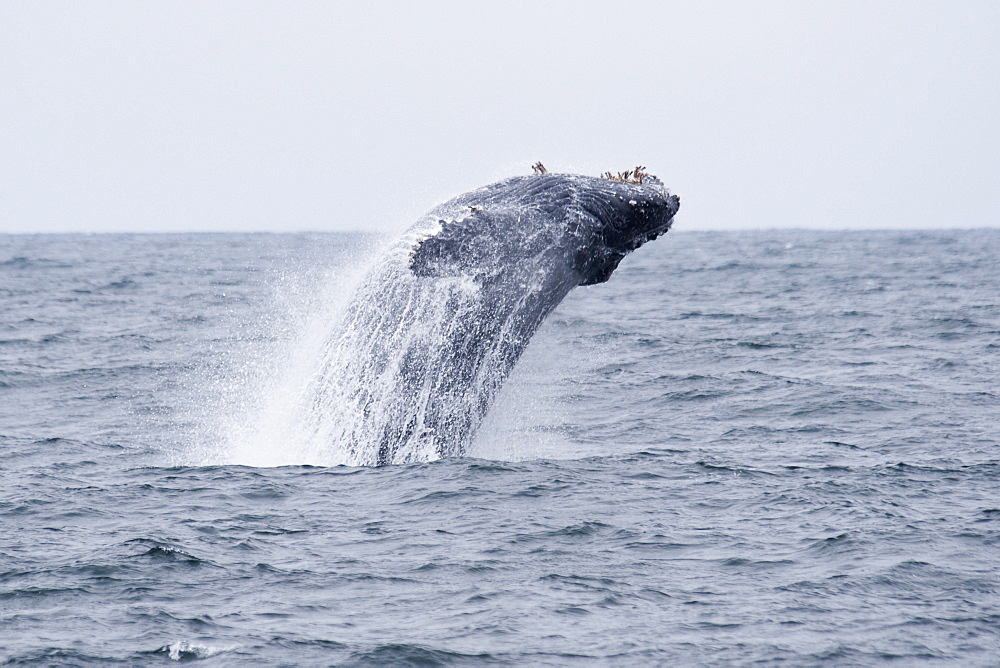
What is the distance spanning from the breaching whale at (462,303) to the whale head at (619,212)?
0.04ft

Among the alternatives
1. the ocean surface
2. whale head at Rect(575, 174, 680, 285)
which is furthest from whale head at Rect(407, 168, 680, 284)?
the ocean surface

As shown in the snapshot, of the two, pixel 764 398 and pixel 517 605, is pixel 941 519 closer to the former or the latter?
pixel 517 605

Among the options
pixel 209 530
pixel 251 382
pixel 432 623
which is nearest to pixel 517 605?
pixel 432 623

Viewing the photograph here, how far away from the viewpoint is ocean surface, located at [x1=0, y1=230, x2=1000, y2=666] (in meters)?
7.77

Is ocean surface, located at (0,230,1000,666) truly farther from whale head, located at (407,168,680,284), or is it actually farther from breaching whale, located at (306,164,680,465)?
whale head, located at (407,168,680,284)

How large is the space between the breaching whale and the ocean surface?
15.8 inches

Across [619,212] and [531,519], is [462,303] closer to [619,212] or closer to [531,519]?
[619,212]

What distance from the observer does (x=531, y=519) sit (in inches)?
A: 407

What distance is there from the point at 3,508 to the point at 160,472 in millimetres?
1847

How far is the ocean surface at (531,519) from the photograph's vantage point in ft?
25.5

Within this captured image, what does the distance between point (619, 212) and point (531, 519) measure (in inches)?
110

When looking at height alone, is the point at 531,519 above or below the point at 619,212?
below

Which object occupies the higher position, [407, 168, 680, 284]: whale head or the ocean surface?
[407, 168, 680, 284]: whale head

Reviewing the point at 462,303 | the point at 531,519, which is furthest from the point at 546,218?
the point at 531,519
